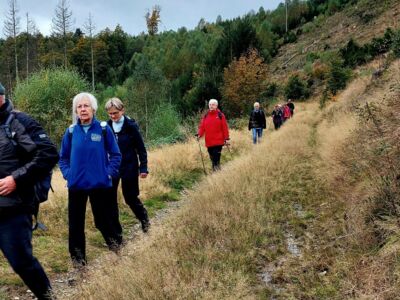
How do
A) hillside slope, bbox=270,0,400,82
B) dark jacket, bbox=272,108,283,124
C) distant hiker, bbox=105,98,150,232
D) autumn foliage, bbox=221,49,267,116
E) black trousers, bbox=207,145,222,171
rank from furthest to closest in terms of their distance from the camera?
hillside slope, bbox=270,0,400,82 → autumn foliage, bbox=221,49,267,116 → dark jacket, bbox=272,108,283,124 → black trousers, bbox=207,145,222,171 → distant hiker, bbox=105,98,150,232

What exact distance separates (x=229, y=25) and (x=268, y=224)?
4916 centimetres

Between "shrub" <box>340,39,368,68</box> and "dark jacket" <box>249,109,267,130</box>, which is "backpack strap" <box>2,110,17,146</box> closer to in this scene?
"dark jacket" <box>249,109,267,130</box>

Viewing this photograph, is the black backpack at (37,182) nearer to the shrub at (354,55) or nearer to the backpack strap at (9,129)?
the backpack strap at (9,129)

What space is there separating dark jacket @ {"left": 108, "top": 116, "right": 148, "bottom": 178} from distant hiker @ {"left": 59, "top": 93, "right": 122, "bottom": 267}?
3.26 ft

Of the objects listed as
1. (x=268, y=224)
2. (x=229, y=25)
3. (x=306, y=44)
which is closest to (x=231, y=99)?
(x=229, y=25)

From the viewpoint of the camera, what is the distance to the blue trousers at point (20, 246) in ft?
9.75

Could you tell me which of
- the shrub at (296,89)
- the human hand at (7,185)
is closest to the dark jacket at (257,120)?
the human hand at (7,185)

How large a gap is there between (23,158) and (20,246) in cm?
66

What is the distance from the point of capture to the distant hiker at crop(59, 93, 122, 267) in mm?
4215

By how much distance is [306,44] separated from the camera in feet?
182

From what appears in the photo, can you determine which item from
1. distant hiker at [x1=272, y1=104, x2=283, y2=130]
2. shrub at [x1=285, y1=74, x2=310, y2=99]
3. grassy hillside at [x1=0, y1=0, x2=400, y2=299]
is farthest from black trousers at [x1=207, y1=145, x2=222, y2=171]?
shrub at [x1=285, y1=74, x2=310, y2=99]

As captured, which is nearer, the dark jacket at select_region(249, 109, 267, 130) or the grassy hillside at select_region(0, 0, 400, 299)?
the grassy hillside at select_region(0, 0, 400, 299)

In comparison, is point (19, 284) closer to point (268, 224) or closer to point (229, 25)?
point (268, 224)

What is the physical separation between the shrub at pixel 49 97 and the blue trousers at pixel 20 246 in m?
23.6
